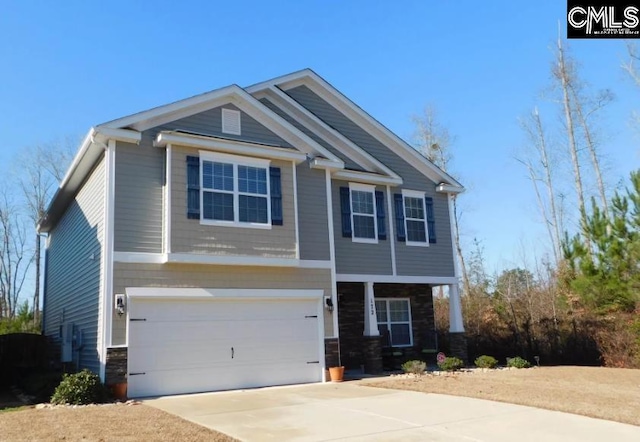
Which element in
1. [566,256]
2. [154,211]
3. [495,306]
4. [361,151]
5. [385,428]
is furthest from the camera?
[495,306]

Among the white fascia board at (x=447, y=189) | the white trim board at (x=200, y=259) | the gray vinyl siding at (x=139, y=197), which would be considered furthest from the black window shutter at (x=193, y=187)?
the white fascia board at (x=447, y=189)

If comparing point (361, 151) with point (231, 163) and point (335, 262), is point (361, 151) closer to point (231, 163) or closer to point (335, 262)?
point (335, 262)

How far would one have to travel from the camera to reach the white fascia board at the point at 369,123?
18.2 metres

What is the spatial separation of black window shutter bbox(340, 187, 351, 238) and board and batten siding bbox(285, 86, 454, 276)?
1.62m

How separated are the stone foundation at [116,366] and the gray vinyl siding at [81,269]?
1.72ft

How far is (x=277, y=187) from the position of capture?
14.3 meters

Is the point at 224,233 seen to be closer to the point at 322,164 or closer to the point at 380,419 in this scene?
the point at 322,164

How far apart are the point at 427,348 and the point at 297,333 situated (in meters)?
6.49

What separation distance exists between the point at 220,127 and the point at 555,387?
32.7 ft

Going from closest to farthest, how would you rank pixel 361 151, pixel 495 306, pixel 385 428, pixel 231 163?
1. pixel 385 428
2. pixel 231 163
3. pixel 361 151
4. pixel 495 306

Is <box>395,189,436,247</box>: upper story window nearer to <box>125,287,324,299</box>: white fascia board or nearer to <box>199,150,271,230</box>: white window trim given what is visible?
<box>125,287,324,299</box>: white fascia board

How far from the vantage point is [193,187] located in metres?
13.2

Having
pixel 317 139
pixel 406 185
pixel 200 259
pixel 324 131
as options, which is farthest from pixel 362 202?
pixel 200 259


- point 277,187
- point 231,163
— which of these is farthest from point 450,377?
point 231,163
